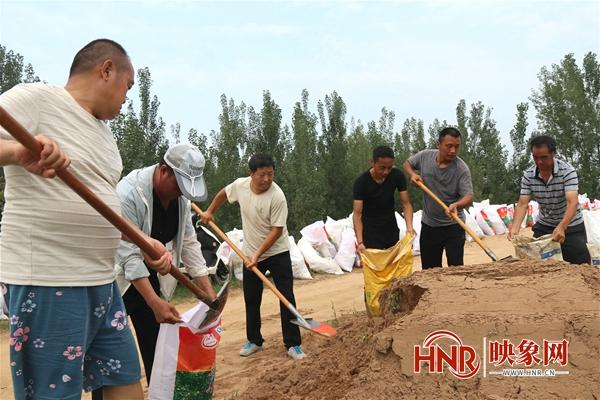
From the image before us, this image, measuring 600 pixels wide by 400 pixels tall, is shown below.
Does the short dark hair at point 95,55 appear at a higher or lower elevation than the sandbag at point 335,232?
higher

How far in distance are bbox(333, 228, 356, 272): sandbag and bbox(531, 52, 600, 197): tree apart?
14.9 meters

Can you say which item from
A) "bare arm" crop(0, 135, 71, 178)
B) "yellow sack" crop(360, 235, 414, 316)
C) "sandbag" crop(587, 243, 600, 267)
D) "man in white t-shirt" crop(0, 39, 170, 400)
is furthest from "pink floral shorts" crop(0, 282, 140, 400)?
"sandbag" crop(587, 243, 600, 267)

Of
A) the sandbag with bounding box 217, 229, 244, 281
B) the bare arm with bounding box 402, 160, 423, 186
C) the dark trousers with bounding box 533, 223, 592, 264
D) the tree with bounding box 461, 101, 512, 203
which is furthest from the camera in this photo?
the tree with bounding box 461, 101, 512, 203

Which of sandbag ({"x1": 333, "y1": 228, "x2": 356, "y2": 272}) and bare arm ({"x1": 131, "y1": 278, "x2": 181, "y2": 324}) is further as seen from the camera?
sandbag ({"x1": 333, "y1": 228, "x2": 356, "y2": 272})

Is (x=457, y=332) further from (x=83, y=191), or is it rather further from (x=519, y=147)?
(x=519, y=147)

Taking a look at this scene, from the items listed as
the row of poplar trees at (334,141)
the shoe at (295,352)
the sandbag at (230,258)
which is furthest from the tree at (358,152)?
the shoe at (295,352)

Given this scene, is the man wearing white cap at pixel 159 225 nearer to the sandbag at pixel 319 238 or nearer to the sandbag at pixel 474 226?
the sandbag at pixel 319 238

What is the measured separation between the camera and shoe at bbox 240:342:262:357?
4184 millimetres

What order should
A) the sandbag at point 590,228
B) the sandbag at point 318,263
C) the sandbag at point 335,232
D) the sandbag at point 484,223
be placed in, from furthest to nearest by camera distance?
the sandbag at point 484,223 < the sandbag at point 335,232 < the sandbag at point 318,263 < the sandbag at point 590,228

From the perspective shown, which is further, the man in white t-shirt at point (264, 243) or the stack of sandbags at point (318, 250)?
the stack of sandbags at point (318, 250)

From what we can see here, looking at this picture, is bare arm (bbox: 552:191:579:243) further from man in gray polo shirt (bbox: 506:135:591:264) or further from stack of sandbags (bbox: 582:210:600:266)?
stack of sandbags (bbox: 582:210:600:266)

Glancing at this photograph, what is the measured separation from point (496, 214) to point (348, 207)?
175 inches

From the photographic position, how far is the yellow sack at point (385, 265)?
13.3 ft

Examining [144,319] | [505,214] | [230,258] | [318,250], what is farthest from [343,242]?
[144,319]
